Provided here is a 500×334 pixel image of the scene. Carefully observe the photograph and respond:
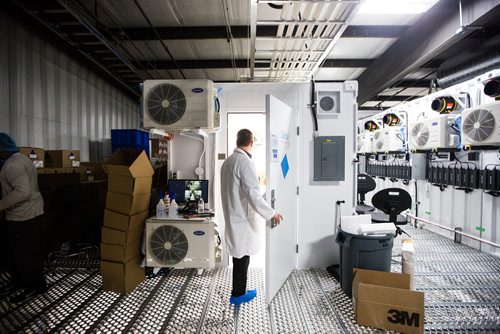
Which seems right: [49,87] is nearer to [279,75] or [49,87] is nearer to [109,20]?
[109,20]

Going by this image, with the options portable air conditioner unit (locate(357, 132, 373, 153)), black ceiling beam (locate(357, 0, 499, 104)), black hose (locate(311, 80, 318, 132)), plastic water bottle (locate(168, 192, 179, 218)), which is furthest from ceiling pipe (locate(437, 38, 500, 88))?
plastic water bottle (locate(168, 192, 179, 218))

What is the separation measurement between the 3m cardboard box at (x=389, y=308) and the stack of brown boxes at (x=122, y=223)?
7.36 feet

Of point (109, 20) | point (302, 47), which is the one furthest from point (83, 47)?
point (302, 47)

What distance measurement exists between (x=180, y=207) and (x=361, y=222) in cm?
208

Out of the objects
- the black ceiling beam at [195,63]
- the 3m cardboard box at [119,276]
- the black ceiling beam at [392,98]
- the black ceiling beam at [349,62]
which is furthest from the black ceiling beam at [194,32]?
the black ceiling beam at [392,98]

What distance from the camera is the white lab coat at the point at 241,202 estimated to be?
93.5 inches

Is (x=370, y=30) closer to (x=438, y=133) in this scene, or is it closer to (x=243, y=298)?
(x=438, y=133)

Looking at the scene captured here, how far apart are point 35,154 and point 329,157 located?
13.1 feet

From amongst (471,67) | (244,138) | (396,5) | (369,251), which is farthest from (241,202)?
(471,67)

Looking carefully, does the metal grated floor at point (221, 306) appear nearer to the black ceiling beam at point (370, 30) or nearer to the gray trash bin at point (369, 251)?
the gray trash bin at point (369, 251)

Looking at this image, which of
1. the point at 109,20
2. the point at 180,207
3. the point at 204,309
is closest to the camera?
the point at 204,309

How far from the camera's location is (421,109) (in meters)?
4.64

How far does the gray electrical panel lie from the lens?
3.25 m

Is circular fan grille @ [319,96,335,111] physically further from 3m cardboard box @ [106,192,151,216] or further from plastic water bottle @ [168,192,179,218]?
3m cardboard box @ [106,192,151,216]
